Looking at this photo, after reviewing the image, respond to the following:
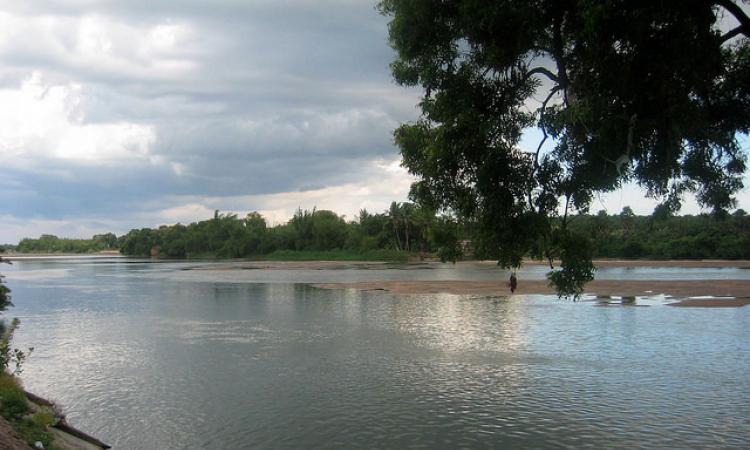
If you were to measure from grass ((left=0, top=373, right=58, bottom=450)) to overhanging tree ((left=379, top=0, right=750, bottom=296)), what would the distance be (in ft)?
25.8

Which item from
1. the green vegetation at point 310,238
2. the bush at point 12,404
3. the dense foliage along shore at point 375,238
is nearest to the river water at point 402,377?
the bush at point 12,404

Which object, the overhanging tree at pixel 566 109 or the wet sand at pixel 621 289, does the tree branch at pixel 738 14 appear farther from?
the wet sand at pixel 621 289

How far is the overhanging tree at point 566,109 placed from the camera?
867 centimetres

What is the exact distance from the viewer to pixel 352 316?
37938 mm

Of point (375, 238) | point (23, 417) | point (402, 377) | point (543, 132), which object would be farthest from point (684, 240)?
point (23, 417)

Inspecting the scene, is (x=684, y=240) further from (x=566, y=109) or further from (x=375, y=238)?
(x=566, y=109)

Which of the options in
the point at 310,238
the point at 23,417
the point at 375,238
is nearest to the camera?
the point at 23,417

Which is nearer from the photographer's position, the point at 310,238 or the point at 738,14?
the point at 738,14

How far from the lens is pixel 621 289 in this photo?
5366 centimetres

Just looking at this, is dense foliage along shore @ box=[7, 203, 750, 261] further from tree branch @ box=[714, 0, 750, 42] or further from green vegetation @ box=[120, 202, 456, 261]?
tree branch @ box=[714, 0, 750, 42]

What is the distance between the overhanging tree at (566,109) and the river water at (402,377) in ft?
21.5

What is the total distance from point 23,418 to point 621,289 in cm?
5078

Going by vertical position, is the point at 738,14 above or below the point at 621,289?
above

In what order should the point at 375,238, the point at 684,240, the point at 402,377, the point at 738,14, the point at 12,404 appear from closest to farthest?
the point at 738,14 < the point at 12,404 < the point at 402,377 < the point at 684,240 < the point at 375,238
